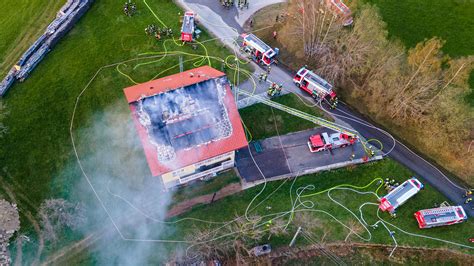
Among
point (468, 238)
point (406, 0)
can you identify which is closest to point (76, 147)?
point (468, 238)

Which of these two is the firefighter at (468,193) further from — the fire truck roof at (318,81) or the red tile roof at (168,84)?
the red tile roof at (168,84)

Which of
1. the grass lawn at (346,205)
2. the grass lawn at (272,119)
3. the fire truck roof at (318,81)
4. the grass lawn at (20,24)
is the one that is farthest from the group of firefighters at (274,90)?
the grass lawn at (20,24)

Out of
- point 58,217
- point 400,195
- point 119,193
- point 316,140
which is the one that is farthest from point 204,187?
point 400,195

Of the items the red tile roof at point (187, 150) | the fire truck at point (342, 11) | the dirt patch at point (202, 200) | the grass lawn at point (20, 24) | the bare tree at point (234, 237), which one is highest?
the grass lawn at point (20, 24)

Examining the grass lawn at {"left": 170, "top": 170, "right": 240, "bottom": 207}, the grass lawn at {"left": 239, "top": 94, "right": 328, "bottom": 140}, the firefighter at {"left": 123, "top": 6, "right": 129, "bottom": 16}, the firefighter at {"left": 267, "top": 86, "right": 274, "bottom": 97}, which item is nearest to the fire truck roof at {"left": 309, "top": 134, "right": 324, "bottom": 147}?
the grass lawn at {"left": 239, "top": 94, "right": 328, "bottom": 140}

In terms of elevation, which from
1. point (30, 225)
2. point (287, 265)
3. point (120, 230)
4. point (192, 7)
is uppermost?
point (192, 7)

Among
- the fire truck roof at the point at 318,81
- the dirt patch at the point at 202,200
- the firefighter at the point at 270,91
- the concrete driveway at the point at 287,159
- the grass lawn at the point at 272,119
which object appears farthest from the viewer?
the firefighter at the point at 270,91

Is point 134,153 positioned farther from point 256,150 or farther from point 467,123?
point 467,123
